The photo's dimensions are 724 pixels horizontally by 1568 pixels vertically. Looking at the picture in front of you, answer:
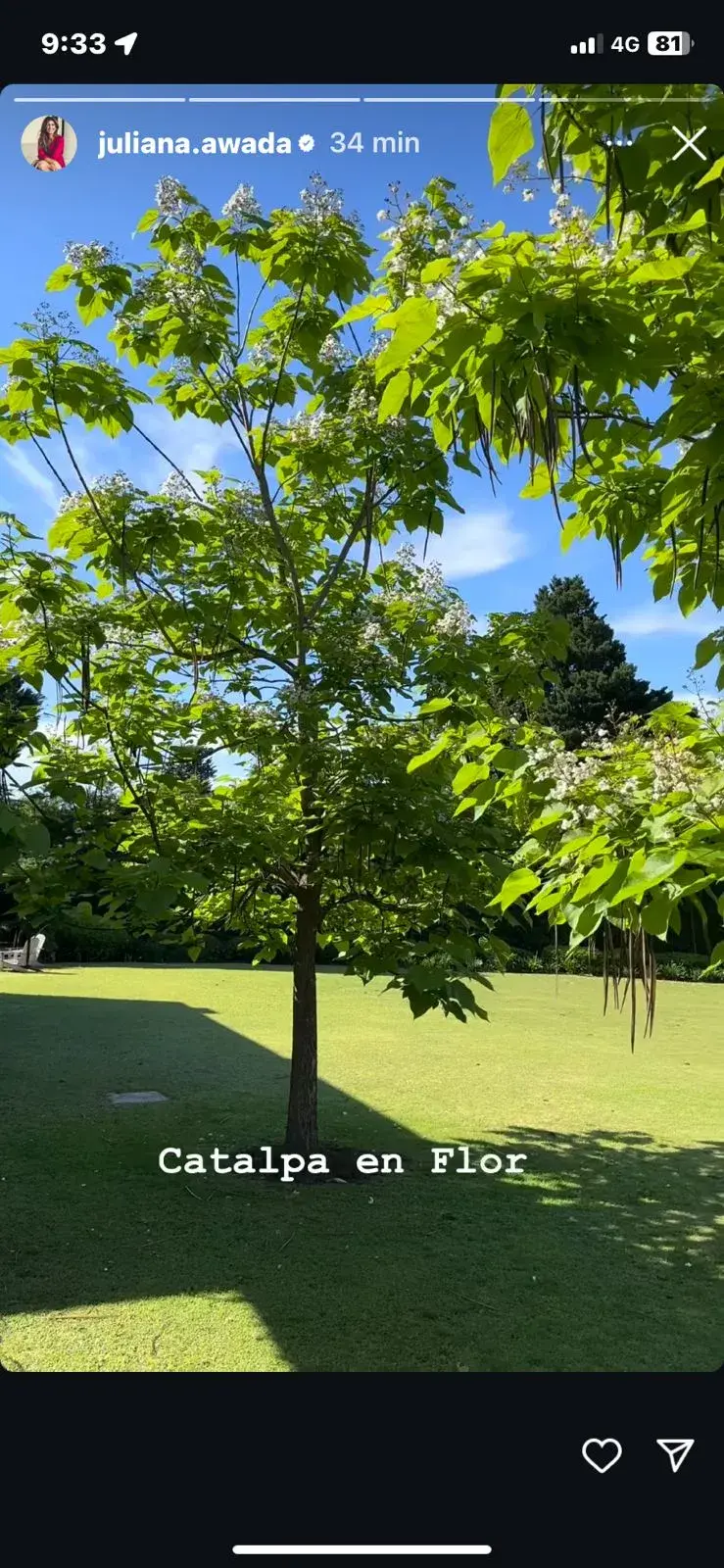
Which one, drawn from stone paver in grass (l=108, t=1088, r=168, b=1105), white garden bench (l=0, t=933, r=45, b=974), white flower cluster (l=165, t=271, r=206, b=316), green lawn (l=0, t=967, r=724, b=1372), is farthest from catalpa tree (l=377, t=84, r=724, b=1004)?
white garden bench (l=0, t=933, r=45, b=974)

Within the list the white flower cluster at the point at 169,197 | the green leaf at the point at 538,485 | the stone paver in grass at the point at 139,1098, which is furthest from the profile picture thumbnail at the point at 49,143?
the stone paver in grass at the point at 139,1098

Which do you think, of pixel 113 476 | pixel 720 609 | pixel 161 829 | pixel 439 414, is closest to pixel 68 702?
pixel 161 829

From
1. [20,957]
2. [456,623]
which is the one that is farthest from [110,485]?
[20,957]

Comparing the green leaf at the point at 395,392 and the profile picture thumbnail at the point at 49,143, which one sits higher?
the profile picture thumbnail at the point at 49,143

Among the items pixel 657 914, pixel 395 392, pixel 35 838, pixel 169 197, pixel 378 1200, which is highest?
pixel 169 197

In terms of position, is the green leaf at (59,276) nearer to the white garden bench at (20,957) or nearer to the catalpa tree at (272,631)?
the catalpa tree at (272,631)

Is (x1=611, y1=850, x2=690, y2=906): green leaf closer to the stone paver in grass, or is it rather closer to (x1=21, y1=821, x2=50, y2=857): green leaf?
(x1=21, y1=821, x2=50, y2=857): green leaf

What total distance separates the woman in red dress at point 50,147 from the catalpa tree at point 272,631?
4.02 feet

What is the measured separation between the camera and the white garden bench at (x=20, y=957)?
1115 cm

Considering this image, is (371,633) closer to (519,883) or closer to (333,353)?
(333,353)

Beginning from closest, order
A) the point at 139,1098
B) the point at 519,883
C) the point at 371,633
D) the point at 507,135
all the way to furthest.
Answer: the point at 507,135
the point at 519,883
the point at 371,633
the point at 139,1098
